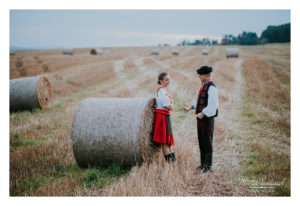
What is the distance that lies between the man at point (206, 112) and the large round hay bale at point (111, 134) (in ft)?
3.29

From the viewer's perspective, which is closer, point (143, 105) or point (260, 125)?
point (143, 105)

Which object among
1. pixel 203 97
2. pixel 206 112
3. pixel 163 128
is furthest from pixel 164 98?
pixel 206 112

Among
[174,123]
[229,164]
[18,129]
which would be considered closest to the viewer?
[229,164]

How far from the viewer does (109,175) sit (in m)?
3.99

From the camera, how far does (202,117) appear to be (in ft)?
13.3

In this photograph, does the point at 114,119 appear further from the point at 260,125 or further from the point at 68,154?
the point at 260,125

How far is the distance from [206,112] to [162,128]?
975 millimetres

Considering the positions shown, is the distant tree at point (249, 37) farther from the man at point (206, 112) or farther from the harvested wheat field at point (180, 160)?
the man at point (206, 112)

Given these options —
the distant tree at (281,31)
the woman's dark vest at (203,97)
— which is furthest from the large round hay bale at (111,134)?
the distant tree at (281,31)

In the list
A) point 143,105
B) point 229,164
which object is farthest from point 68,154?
point 229,164

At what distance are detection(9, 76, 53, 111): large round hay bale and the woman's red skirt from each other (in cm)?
612

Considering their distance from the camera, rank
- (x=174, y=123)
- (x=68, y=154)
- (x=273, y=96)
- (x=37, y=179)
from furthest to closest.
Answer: (x=273, y=96), (x=174, y=123), (x=68, y=154), (x=37, y=179)
